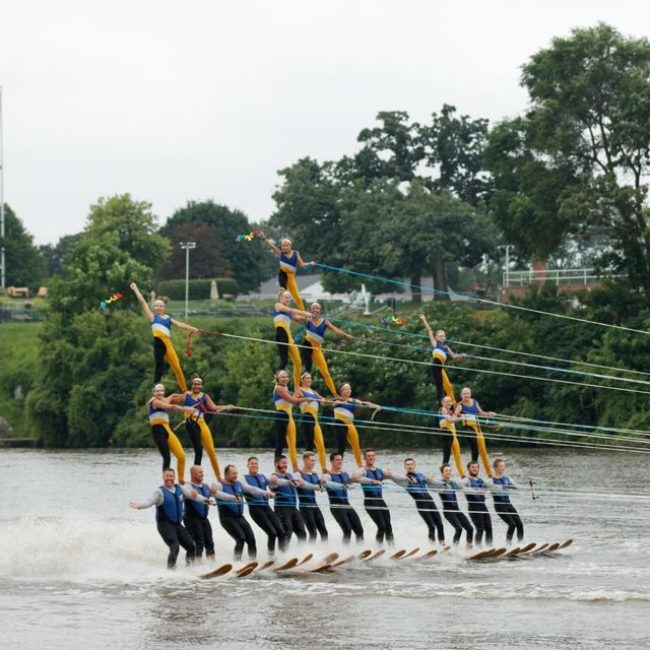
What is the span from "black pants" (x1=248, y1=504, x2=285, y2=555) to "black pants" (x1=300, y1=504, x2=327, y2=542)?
787mm

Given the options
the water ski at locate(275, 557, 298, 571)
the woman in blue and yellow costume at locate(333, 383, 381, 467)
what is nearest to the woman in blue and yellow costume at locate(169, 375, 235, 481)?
the water ski at locate(275, 557, 298, 571)

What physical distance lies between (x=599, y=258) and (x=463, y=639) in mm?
35383

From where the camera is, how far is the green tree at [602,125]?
52.2 metres

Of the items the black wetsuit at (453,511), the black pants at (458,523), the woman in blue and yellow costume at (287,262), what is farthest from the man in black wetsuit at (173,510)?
the black pants at (458,523)

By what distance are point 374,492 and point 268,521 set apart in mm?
2333

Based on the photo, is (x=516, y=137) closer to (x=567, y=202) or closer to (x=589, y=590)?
(x=567, y=202)

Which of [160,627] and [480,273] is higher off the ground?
[480,273]

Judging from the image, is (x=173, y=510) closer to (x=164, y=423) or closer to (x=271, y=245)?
(x=164, y=423)

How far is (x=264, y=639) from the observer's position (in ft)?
67.6

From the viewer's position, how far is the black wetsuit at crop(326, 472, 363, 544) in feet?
87.0

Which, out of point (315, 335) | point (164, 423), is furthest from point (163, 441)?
point (315, 335)

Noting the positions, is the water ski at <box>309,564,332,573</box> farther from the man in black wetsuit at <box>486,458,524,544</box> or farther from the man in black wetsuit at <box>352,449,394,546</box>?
the man in black wetsuit at <box>486,458,524,544</box>

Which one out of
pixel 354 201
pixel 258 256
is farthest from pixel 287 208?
pixel 258 256

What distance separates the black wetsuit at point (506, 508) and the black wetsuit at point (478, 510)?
0.21 meters
